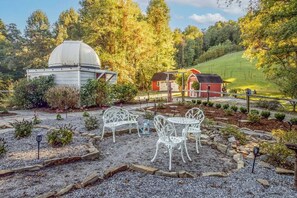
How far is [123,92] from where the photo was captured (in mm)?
14055

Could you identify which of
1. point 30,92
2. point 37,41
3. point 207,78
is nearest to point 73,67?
point 30,92

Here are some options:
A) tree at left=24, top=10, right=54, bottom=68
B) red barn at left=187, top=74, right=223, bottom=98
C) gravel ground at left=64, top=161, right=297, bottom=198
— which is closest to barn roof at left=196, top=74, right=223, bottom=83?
red barn at left=187, top=74, right=223, bottom=98

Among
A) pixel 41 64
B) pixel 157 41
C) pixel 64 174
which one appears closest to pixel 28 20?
pixel 41 64

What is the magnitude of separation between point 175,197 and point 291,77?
404 inches

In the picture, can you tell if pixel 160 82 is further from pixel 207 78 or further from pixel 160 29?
pixel 207 78

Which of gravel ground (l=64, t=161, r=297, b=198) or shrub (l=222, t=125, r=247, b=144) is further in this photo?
shrub (l=222, t=125, r=247, b=144)

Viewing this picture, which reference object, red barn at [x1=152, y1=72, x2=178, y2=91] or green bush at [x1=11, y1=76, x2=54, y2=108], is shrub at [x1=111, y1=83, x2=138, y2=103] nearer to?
green bush at [x1=11, y1=76, x2=54, y2=108]

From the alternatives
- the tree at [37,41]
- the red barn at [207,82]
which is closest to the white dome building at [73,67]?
the red barn at [207,82]

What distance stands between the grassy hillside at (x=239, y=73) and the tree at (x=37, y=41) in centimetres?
2699

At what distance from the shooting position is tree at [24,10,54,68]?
91.4 ft

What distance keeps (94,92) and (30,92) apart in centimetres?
357

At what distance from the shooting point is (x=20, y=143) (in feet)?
15.9

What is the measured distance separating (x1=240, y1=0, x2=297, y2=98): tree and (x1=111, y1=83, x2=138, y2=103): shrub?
8264mm

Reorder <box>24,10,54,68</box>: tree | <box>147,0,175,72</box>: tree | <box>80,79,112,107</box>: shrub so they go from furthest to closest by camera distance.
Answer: <box>147,0,175,72</box>: tree, <box>24,10,54,68</box>: tree, <box>80,79,112,107</box>: shrub
